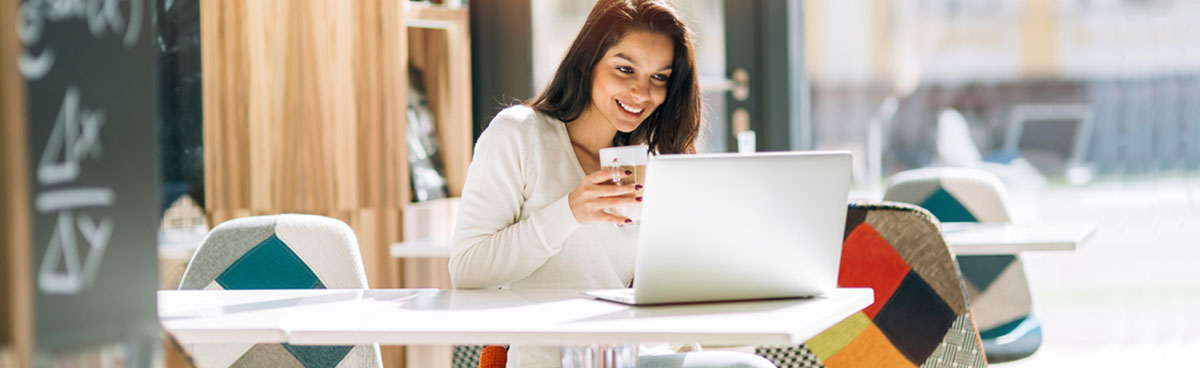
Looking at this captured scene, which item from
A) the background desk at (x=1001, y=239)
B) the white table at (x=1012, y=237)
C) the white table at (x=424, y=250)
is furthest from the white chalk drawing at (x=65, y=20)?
the white table at (x=424, y=250)

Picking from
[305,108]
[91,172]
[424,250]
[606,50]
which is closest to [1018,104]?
[424,250]

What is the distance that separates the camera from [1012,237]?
2.62m

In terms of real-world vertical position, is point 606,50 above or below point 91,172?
above

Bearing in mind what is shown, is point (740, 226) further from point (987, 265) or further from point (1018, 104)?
point (1018, 104)

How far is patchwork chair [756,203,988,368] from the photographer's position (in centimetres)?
192

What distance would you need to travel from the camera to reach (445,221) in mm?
3590

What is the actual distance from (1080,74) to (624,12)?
2.72 m

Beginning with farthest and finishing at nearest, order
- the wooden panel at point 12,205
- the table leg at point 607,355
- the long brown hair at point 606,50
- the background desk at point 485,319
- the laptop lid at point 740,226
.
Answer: the long brown hair at point 606,50
the table leg at point 607,355
the laptop lid at point 740,226
the background desk at point 485,319
the wooden panel at point 12,205

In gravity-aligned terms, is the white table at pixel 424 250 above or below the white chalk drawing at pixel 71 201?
below

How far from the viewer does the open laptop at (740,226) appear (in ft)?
4.68

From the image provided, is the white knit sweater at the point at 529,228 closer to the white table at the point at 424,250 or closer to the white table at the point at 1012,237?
the white table at the point at 1012,237

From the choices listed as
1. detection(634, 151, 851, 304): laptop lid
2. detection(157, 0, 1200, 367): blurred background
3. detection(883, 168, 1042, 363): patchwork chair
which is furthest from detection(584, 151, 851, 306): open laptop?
detection(157, 0, 1200, 367): blurred background

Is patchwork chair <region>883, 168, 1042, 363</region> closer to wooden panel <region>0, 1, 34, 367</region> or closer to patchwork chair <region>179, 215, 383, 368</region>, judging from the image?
patchwork chair <region>179, 215, 383, 368</region>

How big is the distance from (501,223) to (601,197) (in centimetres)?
26
